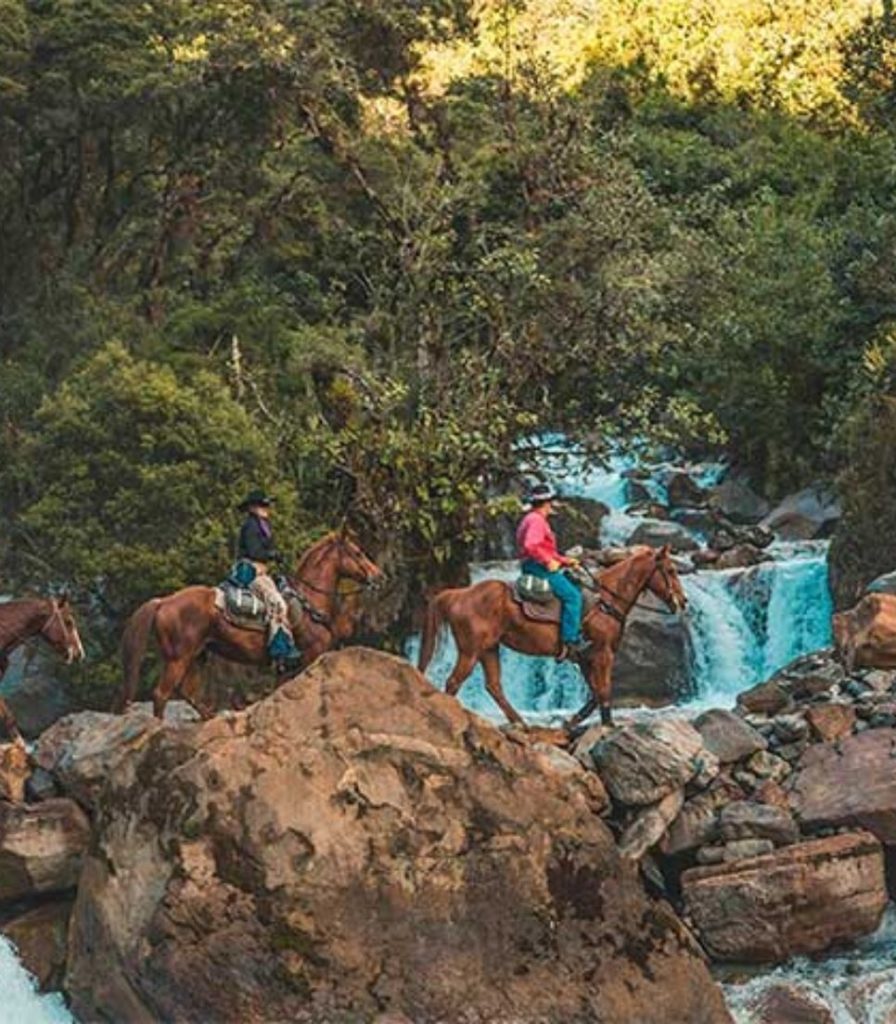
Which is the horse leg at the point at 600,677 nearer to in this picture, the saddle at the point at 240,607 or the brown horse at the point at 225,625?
the brown horse at the point at 225,625

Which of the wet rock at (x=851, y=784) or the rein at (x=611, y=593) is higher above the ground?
the rein at (x=611, y=593)

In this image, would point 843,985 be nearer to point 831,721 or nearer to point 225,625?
point 831,721

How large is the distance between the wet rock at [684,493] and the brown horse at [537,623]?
16.1 metres

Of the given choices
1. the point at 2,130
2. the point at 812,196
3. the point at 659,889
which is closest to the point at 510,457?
the point at 659,889

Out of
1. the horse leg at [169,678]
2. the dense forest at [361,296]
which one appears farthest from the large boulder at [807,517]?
the horse leg at [169,678]

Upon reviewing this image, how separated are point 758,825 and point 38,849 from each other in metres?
7.07

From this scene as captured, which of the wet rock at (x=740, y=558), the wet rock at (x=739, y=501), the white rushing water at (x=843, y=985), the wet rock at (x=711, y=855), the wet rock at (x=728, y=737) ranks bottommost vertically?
the wet rock at (x=739, y=501)

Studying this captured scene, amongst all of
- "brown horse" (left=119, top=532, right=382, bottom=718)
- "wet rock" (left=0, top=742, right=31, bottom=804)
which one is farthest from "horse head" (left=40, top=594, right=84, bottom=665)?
"wet rock" (left=0, top=742, right=31, bottom=804)

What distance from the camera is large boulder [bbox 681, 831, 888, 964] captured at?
13.6 metres

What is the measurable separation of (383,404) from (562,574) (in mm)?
8934

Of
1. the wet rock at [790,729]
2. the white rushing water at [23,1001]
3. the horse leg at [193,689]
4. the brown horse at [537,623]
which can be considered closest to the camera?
the white rushing water at [23,1001]

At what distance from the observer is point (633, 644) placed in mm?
22953

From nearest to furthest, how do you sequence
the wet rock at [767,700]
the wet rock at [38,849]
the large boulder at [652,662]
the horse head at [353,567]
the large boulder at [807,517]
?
the wet rock at [38,849]
the horse head at [353,567]
the wet rock at [767,700]
the large boulder at [652,662]
the large boulder at [807,517]

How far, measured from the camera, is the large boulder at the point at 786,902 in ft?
44.8
